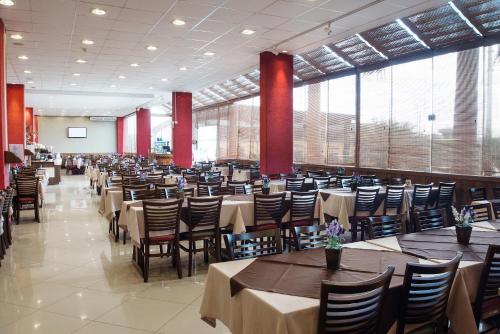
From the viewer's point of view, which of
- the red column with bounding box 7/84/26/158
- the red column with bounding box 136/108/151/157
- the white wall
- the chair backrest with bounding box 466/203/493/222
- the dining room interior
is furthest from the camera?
the white wall

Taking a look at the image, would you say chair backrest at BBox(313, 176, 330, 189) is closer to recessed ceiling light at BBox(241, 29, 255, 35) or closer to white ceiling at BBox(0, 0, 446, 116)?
white ceiling at BBox(0, 0, 446, 116)

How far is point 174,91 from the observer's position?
50.1ft

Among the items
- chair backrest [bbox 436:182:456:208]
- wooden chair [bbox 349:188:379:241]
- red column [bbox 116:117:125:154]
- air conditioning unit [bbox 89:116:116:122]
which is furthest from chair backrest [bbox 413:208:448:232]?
air conditioning unit [bbox 89:116:116:122]

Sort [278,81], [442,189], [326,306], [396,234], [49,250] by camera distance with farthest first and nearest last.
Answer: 1. [278,81]
2. [442,189]
3. [49,250]
4. [396,234]
5. [326,306]

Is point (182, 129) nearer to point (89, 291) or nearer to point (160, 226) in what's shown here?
point (160, 226)

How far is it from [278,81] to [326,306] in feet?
25.6

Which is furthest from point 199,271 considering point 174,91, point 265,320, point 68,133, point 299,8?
point 68,133

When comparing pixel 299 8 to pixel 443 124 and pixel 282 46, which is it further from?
pixel 443 124

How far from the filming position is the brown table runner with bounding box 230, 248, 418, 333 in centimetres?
221

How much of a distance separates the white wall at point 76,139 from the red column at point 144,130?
842cm

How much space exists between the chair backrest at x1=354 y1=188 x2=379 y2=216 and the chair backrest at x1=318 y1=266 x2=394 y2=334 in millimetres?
4013

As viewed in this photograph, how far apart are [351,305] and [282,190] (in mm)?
5791

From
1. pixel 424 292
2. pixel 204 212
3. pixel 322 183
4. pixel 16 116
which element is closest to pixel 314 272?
pixel 424 292

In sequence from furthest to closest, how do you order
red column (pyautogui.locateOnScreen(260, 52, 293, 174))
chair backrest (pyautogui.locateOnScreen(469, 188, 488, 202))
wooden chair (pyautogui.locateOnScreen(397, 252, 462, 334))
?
red column (pyautogui.locateOnScreen(260, 52, 293, 174)) < chair backrest (pyautogui.locateOnScreen(469, 188, 488, 202)) < wooden chair (pyautogui.locateOnScreen(397, 252, 462, 334))
